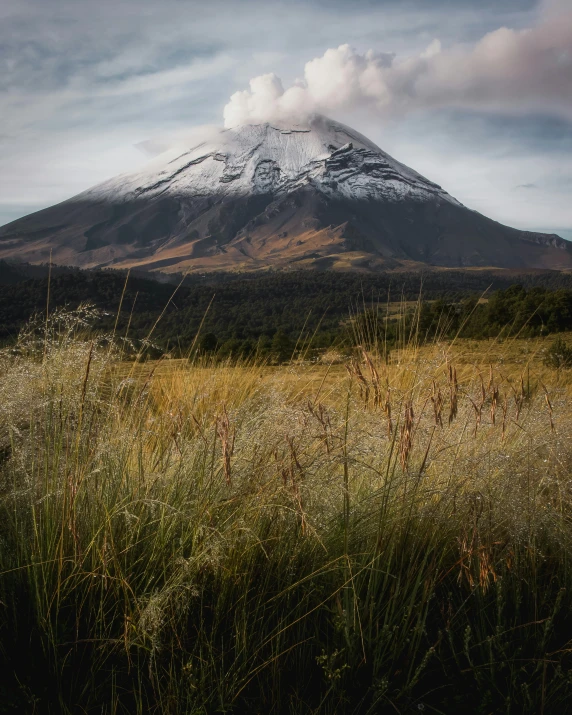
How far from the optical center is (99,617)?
1.69 metres

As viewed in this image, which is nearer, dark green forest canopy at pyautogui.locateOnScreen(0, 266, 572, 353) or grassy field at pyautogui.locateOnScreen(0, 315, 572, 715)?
grassy field at pyautogui.locateOnScreen(0, 315, 572, 715)

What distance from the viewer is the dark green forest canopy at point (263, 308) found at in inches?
265

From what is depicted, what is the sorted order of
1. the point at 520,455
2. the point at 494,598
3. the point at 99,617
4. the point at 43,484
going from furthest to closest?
the point at 520,455, the point at 43,484, the point at 494,598, the point at 99,617

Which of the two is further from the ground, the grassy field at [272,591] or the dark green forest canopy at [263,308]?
the dark green forest canopy at [263,308]

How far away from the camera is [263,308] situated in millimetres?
45000

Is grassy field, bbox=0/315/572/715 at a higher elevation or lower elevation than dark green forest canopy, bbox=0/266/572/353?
lower

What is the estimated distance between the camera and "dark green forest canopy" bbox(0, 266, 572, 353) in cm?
673

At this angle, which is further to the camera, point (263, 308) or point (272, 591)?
point (263, 308)

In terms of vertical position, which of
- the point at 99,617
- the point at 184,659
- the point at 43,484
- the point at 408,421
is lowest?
the point at 184,659

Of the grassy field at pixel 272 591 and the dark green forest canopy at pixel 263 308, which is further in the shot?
the dark green forest canopy at pixel 263 308

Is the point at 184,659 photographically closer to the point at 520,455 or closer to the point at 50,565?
the point at 50,565

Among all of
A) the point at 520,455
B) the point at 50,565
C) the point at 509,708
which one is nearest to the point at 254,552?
the point at 50,565

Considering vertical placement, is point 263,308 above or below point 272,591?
above

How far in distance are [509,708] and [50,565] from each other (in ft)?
5.14
